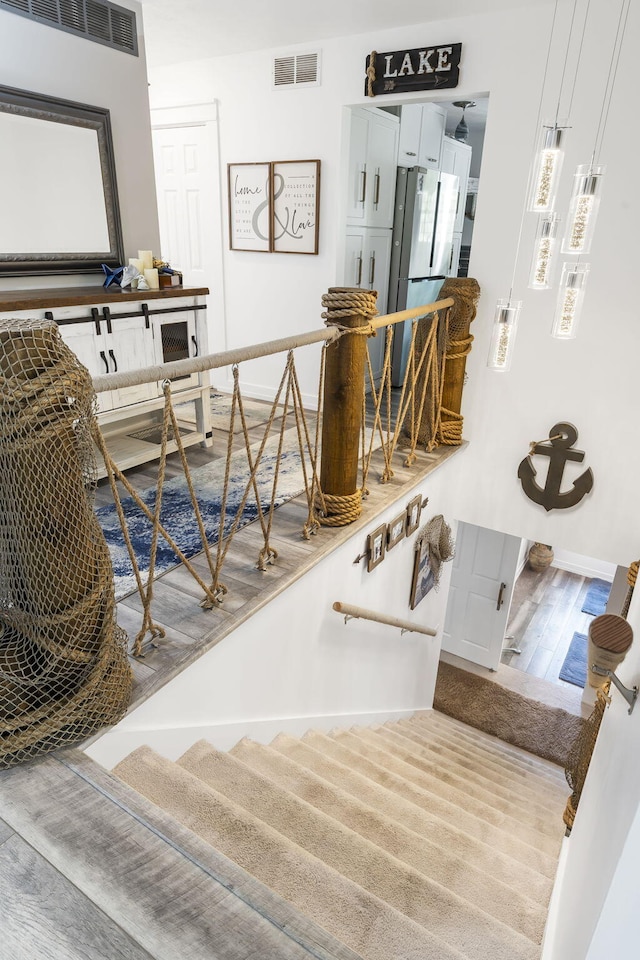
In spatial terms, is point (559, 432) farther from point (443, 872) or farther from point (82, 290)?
point (82, 290)

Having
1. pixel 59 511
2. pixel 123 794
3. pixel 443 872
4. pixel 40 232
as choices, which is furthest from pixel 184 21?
pixel 443 872

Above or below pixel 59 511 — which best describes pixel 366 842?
below

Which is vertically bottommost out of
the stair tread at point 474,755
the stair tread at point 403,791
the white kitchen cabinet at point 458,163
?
the stair tread at point 474,755

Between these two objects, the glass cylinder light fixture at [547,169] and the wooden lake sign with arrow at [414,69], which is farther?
the wooden lake sign with arrow at [414,69]

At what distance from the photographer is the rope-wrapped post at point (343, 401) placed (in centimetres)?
235

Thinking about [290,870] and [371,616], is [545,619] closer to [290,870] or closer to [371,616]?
[371,616]

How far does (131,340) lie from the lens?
10.3 feet

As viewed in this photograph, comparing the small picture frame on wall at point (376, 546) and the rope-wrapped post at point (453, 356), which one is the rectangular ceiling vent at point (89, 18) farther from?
the small picture frame on wall at point (376, 546)

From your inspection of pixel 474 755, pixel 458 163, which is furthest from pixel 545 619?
pixel 458 163

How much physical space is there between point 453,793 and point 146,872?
2.10m

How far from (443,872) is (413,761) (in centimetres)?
147

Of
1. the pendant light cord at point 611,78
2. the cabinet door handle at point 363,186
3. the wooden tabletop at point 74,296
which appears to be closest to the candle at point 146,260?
the wooden tabletop at point 74,296

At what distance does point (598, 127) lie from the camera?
309 centimetres

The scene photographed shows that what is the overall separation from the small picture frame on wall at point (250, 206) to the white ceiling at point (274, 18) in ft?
2.42
